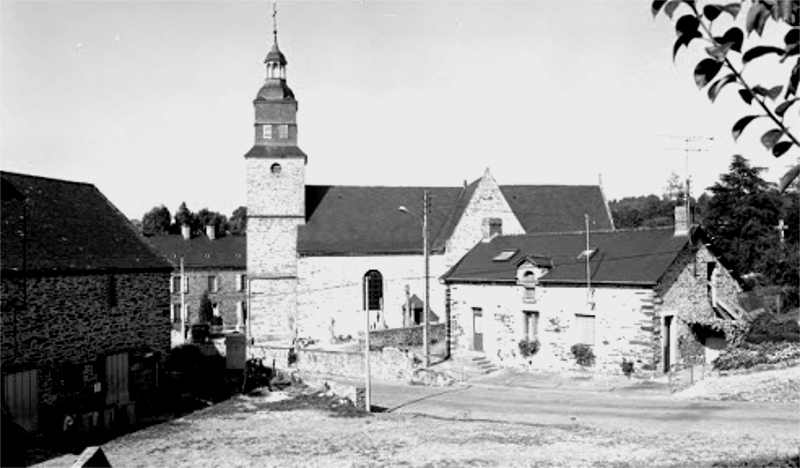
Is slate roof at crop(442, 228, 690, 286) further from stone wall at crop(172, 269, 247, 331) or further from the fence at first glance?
stone wall at crop(172, 269, 247, 331)

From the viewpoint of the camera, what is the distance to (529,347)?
28938mm

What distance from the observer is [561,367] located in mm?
28000

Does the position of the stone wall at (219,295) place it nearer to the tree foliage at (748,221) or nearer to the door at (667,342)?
the tree foliage at (748,221)

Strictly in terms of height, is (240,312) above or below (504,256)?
below

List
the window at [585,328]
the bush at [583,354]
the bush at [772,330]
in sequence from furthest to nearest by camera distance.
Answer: the window at [585,328], the bush at [583,354], the bush at [772,330]

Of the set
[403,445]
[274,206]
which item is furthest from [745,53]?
[274,206]

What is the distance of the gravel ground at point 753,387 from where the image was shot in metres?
20.3

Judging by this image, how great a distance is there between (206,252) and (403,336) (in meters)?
27.5

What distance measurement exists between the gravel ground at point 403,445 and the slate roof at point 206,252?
38150 millimetres

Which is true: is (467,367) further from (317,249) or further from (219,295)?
(219,295)

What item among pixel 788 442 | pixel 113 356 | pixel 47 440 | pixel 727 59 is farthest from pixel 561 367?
pixel 727 59

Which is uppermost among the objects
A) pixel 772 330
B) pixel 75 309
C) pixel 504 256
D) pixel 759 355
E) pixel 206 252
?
pixel 206 252

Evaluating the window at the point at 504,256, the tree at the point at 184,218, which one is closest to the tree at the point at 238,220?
the tree at the point at 184,218

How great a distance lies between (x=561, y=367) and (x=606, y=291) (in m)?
3.53
